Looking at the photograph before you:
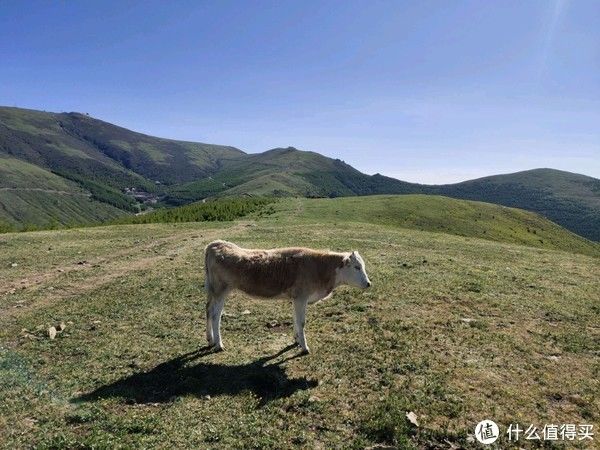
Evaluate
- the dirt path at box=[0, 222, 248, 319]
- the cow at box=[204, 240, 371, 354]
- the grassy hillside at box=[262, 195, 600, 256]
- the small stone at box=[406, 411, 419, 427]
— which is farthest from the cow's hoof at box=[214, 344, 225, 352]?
the grassy hillside at box=[262, 195, 600, 256]

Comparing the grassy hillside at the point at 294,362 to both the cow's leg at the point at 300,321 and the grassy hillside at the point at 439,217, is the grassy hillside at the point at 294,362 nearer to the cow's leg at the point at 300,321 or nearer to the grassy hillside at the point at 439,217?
the cow's leg at the point at 300,321

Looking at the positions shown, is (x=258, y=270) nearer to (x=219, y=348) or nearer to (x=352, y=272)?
(x=219, y=348)

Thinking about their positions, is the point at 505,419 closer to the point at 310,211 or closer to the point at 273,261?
the point at 273,261

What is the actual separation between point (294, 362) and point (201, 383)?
2.77m

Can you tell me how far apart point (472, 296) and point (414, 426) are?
1142 cm

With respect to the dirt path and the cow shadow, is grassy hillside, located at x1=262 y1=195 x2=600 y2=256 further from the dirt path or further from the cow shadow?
the cow shadow

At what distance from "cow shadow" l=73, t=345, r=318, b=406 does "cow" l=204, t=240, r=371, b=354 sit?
1557 mm

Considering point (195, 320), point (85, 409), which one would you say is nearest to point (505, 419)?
point (85, 409)

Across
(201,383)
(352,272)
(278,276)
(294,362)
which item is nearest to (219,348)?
(201,383)

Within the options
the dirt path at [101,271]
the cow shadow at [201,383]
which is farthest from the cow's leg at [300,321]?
the dirt path at [101,271]

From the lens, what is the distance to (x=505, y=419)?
32.7ft

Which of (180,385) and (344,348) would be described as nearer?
(180,385)

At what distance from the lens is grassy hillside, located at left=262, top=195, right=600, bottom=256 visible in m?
71.6

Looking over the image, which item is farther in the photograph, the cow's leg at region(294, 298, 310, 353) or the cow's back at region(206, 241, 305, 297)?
the cow's back at region(206, 241, 305, 297)
